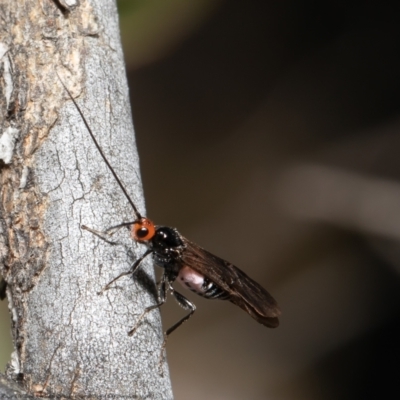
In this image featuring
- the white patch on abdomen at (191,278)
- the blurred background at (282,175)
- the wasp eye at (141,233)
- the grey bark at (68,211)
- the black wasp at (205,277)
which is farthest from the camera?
the blurred background at (282,175)

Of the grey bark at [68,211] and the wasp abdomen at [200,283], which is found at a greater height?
the grey bark at [68,211]

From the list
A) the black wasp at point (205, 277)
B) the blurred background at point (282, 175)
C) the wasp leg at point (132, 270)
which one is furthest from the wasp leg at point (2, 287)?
the blurred background at point (282, 175)

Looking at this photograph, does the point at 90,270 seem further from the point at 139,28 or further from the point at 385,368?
the point at 385,368

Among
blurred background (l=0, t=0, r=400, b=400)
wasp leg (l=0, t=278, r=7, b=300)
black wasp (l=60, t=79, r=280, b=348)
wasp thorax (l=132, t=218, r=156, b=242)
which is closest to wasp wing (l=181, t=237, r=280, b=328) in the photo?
black wasp (l=60, t=79, r=280, b=348)

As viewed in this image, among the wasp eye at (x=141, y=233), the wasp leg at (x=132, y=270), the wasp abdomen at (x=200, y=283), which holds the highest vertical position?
the wasp eye at (x=141, y=233)

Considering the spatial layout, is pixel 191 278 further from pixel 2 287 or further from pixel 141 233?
pixel 2 287

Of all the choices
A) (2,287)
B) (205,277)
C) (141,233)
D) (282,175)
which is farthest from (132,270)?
(282,175)

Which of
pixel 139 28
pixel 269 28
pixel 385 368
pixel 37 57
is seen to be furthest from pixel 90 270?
pixel 269 28

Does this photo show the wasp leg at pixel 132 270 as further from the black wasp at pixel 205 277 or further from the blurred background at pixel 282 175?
the blurred background at pixel 282 175
